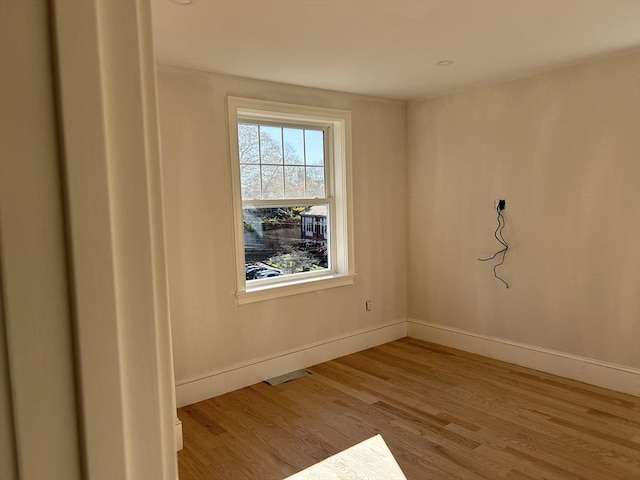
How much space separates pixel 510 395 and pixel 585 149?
1.89m

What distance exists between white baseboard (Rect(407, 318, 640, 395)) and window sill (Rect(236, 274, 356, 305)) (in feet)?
3.48

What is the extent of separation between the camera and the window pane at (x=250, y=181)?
372cm

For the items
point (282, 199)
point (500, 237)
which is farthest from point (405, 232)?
point (282, 199)

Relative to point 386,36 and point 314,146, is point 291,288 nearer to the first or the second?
point 314,146

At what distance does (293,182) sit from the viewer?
404cm

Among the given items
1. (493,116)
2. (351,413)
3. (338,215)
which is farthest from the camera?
(338,215)

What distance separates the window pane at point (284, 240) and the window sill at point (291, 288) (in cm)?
16

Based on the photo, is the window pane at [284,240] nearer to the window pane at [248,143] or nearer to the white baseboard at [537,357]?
the window pane at [248,143]

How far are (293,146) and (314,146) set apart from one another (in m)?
0.24

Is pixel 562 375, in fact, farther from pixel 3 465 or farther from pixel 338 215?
pixel 3 465

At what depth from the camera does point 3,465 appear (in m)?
0.34

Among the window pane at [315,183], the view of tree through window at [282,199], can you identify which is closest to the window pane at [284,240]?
the view of tree through window at [282,199]

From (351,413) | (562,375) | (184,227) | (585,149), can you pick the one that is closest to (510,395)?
(562,375)

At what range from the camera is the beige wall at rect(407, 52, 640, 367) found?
333 cm
